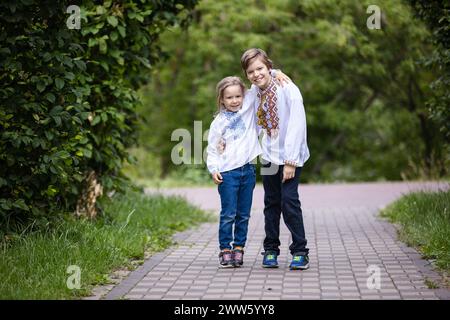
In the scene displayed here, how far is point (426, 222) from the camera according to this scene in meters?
8.75

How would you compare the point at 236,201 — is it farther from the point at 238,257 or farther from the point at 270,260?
the point at 270,260

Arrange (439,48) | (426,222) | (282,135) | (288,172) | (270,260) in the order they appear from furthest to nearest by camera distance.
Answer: (439,48) < (426,222) < (270,260) < (282,135) < (288,172)

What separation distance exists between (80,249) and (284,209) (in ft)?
5.78

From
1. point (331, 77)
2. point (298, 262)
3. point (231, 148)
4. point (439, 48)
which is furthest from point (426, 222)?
point (331, 77)

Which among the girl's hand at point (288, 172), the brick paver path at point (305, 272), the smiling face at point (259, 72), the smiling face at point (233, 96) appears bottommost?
the brick paver path at point (305, 272)

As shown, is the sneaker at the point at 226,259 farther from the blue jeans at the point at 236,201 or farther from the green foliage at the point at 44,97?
the green foliage at the point at 44,97

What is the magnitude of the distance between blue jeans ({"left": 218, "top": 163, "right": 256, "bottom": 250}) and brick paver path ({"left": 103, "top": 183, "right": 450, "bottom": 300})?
0.97 ft

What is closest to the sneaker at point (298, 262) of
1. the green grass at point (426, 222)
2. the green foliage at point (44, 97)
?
the green grass at point (426, 222)

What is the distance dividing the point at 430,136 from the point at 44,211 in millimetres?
13027

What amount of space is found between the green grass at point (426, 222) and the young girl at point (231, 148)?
1.77 metres

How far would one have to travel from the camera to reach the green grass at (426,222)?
740 centimetres

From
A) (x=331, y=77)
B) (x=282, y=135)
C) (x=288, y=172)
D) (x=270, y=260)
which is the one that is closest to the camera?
(x=288, y=172)
